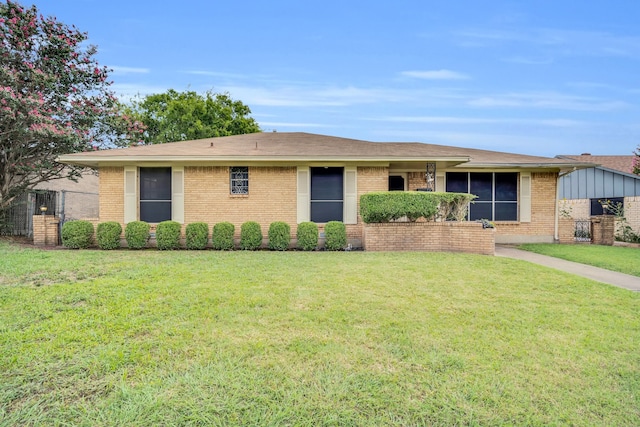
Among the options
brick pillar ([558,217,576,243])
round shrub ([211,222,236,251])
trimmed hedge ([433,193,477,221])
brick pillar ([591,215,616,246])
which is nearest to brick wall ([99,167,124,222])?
round shrub ([211,222,236,251])

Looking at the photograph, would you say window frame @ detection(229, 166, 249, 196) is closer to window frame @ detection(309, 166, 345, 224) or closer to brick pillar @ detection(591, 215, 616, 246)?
window frame @ detection(309, 166, 345, 224)

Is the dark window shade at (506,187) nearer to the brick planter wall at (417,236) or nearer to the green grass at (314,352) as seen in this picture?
the brick planter wall at (417,236)

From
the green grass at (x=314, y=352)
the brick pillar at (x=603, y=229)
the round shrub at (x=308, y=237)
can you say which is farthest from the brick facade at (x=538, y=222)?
the green grass at (x=314, y=352)

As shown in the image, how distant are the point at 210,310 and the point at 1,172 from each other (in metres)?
14.5

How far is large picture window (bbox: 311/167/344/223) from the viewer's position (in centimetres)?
1130

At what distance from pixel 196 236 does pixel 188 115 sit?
61.6 feet

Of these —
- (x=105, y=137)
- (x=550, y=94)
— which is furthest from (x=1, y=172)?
(x=550, y=94)

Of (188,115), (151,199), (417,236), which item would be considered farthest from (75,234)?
(188,115)

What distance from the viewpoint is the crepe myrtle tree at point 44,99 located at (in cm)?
1220

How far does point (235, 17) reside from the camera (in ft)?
42.1

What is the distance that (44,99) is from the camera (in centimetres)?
1341

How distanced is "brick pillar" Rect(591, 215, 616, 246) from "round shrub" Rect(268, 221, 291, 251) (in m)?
11.5

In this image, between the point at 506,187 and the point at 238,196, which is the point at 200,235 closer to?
the point at 238,196

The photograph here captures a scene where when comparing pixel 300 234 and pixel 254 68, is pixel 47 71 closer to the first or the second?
pixel 254 68
